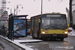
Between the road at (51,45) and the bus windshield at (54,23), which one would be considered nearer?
the road at (51,45)

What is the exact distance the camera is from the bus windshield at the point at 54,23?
2645 cm

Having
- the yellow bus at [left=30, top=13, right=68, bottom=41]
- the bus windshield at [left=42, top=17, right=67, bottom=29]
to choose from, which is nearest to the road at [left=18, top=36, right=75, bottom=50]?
the yellow bus at [left=30, top=13, right=68, bottom=41]

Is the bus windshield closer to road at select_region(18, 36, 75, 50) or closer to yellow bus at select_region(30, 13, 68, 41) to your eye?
yellow bus at select_region(30, 13, 68, 41)

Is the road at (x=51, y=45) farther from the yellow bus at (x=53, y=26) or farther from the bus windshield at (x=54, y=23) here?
the bus windshield at (x=54, y=23)

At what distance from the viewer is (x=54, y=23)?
26.6m

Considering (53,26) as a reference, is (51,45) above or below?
below

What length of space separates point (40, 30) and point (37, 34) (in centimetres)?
189

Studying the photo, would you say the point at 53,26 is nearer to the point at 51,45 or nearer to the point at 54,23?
the point at 54,23

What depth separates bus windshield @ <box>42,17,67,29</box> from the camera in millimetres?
26453

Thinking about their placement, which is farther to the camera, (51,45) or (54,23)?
(54,23)

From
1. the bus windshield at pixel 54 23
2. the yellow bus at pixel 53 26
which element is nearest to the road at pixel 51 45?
the yellow bus at pixel 53 26

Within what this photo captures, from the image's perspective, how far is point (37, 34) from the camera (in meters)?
28.6

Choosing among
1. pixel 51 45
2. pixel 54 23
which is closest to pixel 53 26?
pixel 54 23

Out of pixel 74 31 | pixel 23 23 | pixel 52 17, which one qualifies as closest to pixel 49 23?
pixel 52 17
